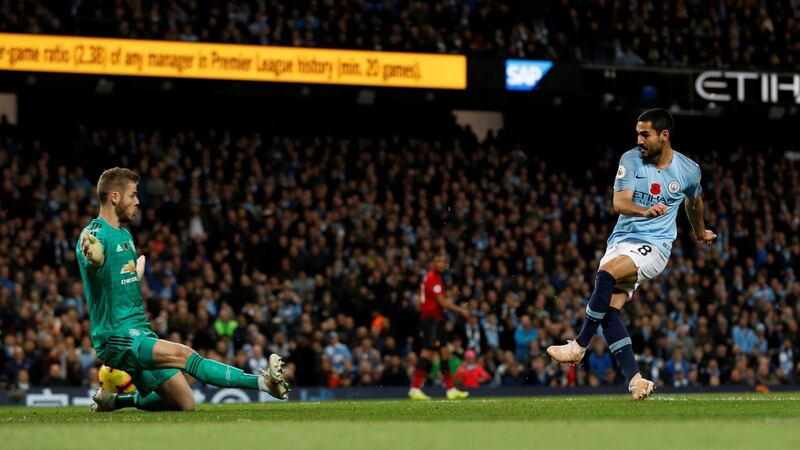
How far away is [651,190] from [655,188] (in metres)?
0.04

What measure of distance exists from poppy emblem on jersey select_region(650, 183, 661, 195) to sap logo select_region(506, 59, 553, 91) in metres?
17.5

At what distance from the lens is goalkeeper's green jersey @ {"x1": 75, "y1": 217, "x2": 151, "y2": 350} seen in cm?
996

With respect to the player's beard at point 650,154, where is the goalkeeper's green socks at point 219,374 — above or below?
below

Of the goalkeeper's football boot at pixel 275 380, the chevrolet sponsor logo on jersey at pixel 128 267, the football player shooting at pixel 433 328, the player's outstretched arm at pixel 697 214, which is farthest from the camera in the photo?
the football player shooting at pixel 433 328

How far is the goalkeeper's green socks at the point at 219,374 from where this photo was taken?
9633 mm

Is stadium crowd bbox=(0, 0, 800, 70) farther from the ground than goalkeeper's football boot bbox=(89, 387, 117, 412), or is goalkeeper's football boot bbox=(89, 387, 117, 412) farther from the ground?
stadium crowd bbox=(0, 0, 800, 70)

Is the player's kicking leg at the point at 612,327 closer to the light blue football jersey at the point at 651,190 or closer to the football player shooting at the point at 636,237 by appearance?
the football player shooting at the point at 636,237

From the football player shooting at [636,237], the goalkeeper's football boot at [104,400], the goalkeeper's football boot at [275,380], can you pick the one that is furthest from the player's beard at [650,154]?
the goalkeeper's football boot at [104,400]

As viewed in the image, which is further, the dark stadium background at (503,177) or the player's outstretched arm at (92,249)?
the dark stadium background at (503,177)

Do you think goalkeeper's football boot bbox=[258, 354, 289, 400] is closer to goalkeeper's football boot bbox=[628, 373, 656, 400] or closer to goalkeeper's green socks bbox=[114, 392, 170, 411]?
goalkeeper's green socks bbox=[114, 392, 170, 411]

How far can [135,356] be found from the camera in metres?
9.84

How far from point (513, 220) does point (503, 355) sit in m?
5.48

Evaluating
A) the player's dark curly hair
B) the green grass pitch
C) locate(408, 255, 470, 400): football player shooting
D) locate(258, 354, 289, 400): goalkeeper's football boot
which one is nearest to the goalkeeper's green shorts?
the green grass pitch

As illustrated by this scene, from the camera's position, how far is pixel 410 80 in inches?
1069
